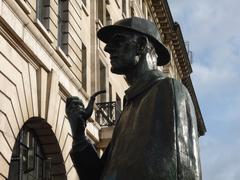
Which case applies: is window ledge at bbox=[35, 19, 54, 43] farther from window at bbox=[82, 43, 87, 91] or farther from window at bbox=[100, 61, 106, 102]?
window at bbox=[100, 61, 106, 102]

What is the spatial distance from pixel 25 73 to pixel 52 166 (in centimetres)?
429

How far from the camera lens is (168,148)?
3150 millimetres

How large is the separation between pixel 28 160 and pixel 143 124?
50.2 feet

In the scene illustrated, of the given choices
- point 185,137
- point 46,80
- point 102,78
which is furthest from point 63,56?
point 185,137

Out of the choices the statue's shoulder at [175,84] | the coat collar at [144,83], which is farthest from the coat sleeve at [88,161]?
the statue's shoulder at [175,84]

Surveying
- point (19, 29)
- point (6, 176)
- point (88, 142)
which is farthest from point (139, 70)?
point (19, 29)

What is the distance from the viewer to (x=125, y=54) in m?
3.61

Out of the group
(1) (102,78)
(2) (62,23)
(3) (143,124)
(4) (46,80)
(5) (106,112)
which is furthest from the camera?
(1) (102,78)

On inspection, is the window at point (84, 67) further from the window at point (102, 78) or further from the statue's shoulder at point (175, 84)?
the statue's shoulder at point (175, 84)

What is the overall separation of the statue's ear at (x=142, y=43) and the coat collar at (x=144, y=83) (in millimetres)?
133

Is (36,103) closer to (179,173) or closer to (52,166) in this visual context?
(52,166)

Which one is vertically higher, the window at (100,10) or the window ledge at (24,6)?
the window at (100,10)

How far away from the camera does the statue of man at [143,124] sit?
313 cm

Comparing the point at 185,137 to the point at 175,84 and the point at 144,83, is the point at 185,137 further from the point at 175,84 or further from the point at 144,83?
the point at 144,83
